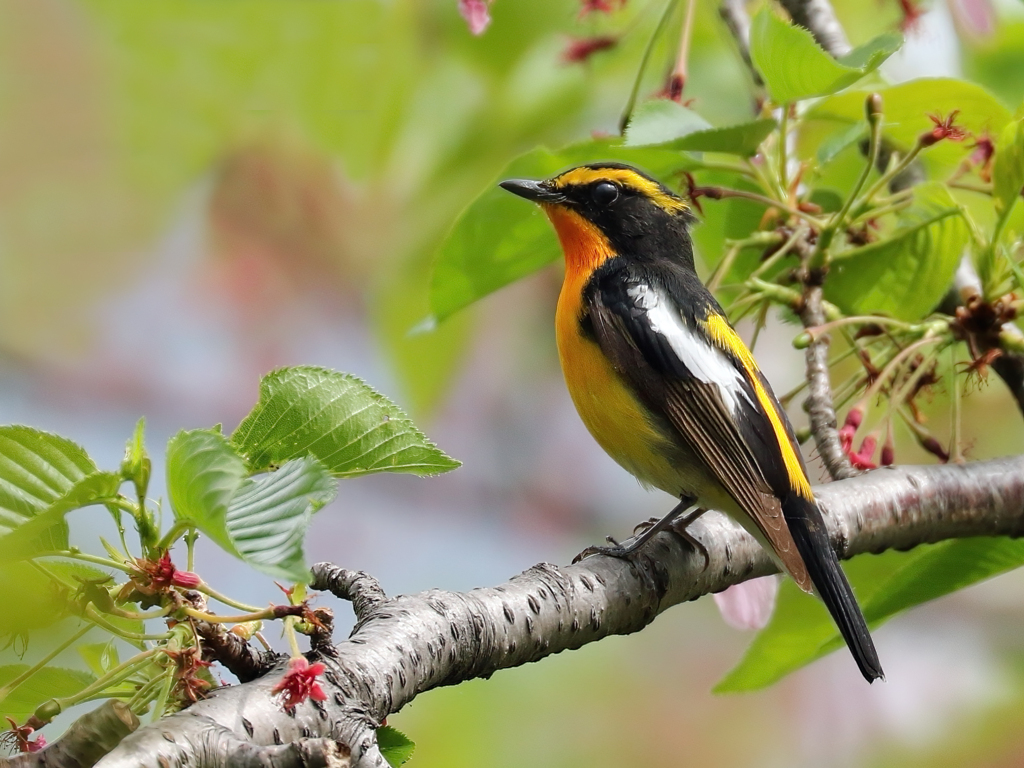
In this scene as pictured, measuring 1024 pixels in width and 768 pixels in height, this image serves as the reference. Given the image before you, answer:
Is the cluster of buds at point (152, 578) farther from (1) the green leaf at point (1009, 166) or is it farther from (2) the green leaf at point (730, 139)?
(1) the green leaf at point (1009, 166)

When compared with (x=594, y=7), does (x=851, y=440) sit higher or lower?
lower

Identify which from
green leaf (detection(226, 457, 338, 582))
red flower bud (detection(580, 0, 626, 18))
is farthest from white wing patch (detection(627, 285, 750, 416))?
green leaf (detection(226, 457, 338, 582))

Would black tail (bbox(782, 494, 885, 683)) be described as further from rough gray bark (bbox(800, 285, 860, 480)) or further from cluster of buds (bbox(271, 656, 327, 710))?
cluster of buds (bbox(271, 656, 327, 710))

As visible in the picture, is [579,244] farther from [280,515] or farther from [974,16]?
[280,515]

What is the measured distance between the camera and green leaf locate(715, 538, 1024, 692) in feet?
8.29

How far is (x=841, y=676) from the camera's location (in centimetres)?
537

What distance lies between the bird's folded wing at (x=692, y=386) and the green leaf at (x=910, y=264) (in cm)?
41

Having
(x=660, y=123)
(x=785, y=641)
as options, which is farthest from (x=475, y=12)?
(x=785, y=641)

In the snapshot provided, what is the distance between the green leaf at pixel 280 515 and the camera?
47.6 inches

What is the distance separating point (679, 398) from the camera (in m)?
2.79

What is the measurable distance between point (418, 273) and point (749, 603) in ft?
5.44

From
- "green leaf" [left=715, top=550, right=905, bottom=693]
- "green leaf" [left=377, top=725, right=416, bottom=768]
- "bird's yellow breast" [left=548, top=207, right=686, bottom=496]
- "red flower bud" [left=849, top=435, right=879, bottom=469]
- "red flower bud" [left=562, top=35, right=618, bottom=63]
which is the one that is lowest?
"green leaf" [left=715, top=550, right=905, bottom=693]

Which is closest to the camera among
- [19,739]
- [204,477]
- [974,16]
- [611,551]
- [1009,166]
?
[204,477]

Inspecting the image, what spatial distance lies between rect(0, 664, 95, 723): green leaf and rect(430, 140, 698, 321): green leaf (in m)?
1.53
